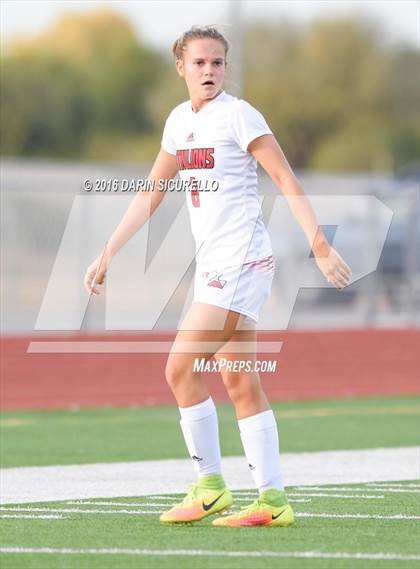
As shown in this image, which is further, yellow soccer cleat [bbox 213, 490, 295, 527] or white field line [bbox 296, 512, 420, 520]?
white field line [bbox 296, 512, 420, 520]

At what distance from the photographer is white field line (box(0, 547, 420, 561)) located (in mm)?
6488

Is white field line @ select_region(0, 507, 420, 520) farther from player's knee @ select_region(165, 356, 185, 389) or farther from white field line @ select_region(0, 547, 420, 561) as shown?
white field line @ select_region(0, 547, 420, 561)

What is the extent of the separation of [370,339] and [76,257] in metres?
3.46

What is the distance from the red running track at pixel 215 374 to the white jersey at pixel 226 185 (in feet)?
28.2

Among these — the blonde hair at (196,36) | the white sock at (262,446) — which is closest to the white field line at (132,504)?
the white sock at (262,446)

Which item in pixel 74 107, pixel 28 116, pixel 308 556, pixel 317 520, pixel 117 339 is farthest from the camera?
pixel 74 107

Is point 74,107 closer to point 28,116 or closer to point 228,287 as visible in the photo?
point 28,116

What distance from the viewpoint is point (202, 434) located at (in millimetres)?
7469

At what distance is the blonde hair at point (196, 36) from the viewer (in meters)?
7.44

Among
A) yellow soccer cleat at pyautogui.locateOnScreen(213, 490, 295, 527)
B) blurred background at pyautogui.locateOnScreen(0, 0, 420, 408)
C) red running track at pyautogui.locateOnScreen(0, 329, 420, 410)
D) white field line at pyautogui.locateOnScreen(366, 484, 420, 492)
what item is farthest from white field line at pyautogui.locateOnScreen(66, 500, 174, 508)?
blurred background at pyautogui.locateOnScreen(0, 0, 420, 408)

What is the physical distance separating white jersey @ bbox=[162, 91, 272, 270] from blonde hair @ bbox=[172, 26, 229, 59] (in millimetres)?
281

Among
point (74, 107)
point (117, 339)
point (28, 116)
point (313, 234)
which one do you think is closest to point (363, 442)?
point (117, 339)

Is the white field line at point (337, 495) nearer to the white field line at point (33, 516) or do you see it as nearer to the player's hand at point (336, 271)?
the white field line at point (33, 516)

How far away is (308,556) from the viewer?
650 centimetres
